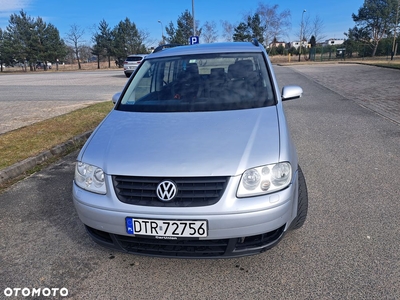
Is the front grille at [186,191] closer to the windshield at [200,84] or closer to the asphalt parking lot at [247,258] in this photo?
the asphalt parking lot at [247,258]

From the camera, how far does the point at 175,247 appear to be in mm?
2271

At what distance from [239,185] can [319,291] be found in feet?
3.08

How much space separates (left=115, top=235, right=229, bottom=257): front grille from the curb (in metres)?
3.07

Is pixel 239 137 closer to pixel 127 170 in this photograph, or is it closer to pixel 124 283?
pixel 127 170

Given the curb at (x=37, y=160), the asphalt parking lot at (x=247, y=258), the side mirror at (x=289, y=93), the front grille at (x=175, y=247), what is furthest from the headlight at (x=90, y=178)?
the curb at (x=37, y=160)

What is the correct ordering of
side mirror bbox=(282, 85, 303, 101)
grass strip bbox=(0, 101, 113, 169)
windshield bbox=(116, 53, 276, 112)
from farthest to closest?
grass strip bbox=(0, 101, 113, 169) → side mirror bbox=(282, 85, 303, 101) → windshield bbox=(116, 53, 276, 112)

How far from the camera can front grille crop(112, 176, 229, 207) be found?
212cm

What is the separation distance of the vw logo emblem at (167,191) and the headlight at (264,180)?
44 centimetres

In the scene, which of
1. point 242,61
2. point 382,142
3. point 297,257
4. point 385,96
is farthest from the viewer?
point 385,96

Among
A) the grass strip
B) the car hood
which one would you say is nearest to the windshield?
the car hood

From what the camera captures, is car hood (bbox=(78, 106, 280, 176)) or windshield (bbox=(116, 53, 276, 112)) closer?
car hood (bbox=(78, 106, 280, 176))

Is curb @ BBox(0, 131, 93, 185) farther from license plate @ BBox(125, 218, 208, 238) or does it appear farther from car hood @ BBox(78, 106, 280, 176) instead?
license plate @ BBox(125, 218, 208, 238)

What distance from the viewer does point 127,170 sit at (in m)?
2.22

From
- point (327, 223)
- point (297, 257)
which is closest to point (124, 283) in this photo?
point (297, 257)
